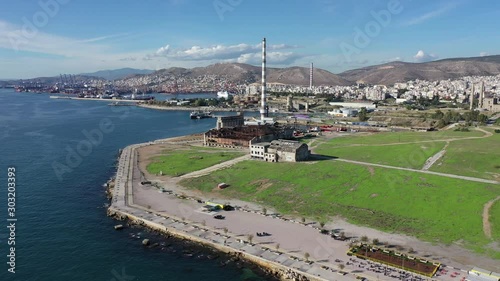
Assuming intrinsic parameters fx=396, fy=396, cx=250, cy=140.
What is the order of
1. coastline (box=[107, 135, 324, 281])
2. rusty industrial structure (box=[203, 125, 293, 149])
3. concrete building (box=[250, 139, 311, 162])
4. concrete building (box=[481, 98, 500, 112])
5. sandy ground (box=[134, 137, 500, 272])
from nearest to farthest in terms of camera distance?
coastline (box=[107, 135, 324, 281])
sandy ground (box=[134, 137, 500, 272])
concrete building (box=[250, 139, 311, 162])
rusty industrial structure (box=[203, 125, 293, 149])
concrete building (box=[481, 98, 500, 112])

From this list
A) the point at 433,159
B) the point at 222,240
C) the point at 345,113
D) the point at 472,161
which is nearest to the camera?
the point at 222,240

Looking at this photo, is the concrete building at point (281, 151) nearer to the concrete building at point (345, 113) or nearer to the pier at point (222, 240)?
the pier at point (222, 240)

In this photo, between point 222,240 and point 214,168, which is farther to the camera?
Answer: point 214,168

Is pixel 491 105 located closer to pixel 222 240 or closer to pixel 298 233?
pixel 298 233

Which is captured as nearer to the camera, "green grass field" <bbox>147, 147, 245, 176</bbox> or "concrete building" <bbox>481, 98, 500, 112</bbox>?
"green grass field" <bbox>147, 147, 245, 176</bbox>

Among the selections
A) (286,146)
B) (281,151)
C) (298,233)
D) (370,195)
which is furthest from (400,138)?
(298,233)

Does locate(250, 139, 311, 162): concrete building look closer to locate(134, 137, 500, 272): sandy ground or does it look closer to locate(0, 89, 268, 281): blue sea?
locate(134, 137, 500, 272): sandy ground

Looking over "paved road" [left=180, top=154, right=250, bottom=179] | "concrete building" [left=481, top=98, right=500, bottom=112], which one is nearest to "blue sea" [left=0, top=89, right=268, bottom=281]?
"paved road" [left=180, top=154, right=250, bottom=179]

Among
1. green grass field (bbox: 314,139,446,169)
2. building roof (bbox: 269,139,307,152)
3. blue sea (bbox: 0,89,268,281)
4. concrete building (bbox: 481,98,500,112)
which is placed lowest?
blue sea (bbox: 0,89,268,281)
